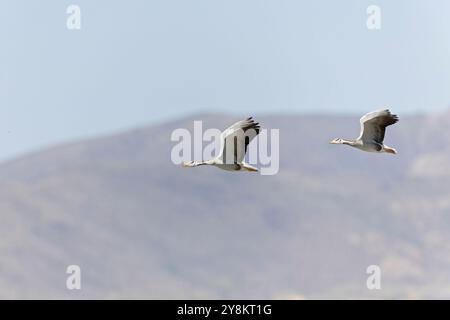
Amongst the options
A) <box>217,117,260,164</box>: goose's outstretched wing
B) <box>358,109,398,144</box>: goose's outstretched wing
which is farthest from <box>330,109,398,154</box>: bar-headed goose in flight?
<box>217,117,260,164</box>: goose's outstretched wing

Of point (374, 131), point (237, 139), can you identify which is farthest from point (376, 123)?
point (237, 139)

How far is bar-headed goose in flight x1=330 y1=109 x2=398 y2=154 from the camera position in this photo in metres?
67.9

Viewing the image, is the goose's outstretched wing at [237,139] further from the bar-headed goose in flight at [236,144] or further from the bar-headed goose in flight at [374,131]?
the bar-headed goose in flight at [374,131]

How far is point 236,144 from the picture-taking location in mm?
67500

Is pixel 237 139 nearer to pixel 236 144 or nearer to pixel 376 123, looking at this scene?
pixel 236 144

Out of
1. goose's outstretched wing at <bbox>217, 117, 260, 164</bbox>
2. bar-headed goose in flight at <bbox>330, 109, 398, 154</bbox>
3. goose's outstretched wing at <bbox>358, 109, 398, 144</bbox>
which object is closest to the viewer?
goose's outstretched wing at <bbox>217, 117, 260, 164</bbox>

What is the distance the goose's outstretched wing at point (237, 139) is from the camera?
66.6 m

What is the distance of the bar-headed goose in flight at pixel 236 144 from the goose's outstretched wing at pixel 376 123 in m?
5.74

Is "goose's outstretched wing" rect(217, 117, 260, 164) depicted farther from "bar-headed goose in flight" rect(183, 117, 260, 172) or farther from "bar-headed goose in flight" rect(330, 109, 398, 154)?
"bar-headed goose in flight" rect(330, 109, 398, 154)

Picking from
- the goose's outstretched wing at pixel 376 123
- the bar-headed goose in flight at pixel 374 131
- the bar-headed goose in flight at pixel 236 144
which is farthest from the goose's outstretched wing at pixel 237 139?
the bar-headed goose in flight at pixel 374 131

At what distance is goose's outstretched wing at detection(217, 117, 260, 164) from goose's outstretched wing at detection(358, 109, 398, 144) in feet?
18.6

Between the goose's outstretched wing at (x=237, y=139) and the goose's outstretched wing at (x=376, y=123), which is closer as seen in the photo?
the goose's outstretched wing at (x=237, y=139)
